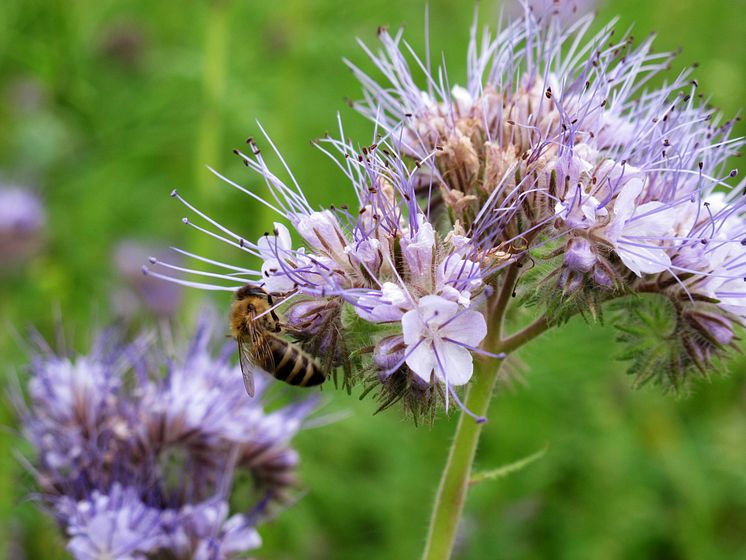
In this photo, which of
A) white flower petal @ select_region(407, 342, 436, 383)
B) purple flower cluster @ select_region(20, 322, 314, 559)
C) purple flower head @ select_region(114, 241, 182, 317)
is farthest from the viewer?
purple flower head @ select_region(114, 241, 182, 317)

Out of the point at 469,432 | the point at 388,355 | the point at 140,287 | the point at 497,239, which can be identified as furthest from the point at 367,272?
the point at 140,287

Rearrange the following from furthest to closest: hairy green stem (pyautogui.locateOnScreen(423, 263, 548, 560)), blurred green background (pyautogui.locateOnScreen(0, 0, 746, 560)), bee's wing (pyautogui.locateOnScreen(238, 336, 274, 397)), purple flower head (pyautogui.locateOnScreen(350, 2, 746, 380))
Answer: blurred green background (pyautogui.locateOnScreen(0, 0, 746, 560)), bee's wing (pyautogui.locateOnScreen(238, 336, 274, 397)), hairy green stem (pyautogui.locateOnScreen(423, 263, 548, 560)), purple flower head (pyautogui.locateOnScreen(350, 2, 746, 380))

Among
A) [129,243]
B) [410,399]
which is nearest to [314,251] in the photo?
[410,399]

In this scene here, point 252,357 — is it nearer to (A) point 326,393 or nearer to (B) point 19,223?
(A) point 326,393

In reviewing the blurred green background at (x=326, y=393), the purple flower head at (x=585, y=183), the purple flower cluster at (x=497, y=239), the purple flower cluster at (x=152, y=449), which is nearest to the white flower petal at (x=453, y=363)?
the purple flower cluster at (x=497, y=239)

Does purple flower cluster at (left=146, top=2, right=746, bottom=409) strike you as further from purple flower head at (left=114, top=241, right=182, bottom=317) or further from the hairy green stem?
purple flower head at (left=114, top=241, right=182, bottom=317)

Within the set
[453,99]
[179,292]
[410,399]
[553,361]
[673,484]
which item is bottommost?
[179,292]

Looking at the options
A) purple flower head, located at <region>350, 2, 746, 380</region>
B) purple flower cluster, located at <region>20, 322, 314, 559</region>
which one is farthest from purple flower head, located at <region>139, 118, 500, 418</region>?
purple flower cluster, located at <region>20, 322, 314, 559</region>

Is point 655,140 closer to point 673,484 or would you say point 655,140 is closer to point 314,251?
point 314,251
